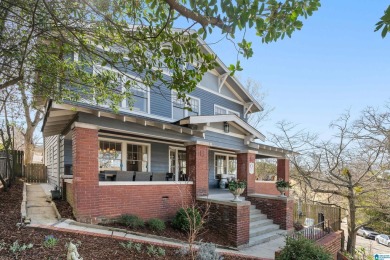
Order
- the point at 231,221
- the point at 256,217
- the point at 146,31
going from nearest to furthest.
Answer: the point at 146,31 → the point at 231,221 → the point at 256,217

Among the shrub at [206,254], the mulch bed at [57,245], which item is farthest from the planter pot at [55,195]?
the shrub at [206,254]

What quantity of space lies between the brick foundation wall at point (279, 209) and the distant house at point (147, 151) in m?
0.04

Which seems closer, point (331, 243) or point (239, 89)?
point (331, 243)

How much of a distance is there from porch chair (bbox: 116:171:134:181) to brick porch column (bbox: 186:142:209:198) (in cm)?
222

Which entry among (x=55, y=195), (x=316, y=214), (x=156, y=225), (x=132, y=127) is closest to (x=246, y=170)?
(x=316, y=214)

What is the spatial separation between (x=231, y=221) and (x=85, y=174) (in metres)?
4.96

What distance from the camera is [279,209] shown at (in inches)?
414

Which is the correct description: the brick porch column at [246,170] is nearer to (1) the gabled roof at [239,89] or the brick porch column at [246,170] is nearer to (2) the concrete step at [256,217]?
(2) the concrete step at [256,217]

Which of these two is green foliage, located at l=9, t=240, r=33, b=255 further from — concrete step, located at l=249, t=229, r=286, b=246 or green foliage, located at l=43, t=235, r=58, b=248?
concrete step, located at l=249, t=229, r=286, b=246

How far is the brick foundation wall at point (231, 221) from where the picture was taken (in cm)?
835

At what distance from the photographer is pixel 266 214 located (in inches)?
430

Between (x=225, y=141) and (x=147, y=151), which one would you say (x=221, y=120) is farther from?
(x=147, y=151)

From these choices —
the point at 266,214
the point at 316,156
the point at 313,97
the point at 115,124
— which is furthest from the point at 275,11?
the point at 313,97

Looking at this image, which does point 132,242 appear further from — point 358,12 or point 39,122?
point 39,122
